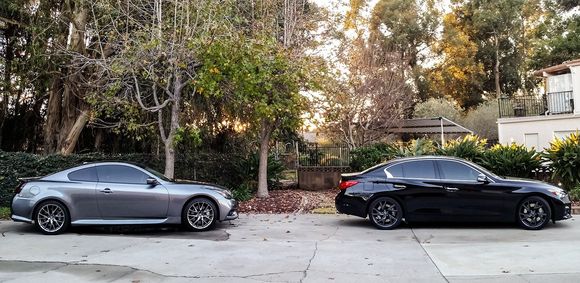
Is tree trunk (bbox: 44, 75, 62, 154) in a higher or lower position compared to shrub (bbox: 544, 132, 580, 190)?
higher

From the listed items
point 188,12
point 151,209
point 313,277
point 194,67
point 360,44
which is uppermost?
point 360,44

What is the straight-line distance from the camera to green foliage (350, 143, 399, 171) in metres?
18.2

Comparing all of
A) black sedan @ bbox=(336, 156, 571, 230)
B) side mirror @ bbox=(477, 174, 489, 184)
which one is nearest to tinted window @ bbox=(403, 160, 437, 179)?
black sedan @ bbox=(336, 156, 571, 230)

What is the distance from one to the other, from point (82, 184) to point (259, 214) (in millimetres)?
4761

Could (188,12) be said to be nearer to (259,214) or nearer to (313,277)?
(259,214)

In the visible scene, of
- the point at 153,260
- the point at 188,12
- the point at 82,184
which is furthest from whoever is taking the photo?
the point at 188,12

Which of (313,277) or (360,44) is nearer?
(313,277)

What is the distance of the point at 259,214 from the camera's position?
45.1ft

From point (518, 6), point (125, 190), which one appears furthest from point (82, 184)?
point (518, 6)

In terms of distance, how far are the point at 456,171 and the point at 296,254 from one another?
4471 mm

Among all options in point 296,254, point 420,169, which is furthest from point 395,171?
point 296,254

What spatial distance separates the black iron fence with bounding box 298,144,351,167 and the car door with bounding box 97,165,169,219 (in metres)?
10.6

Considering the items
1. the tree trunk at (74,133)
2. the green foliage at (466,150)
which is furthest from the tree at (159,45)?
the green foliage at (466,150)

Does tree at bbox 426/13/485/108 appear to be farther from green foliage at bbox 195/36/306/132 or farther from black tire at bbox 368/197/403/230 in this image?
black tire at bbox 368/197/403/230
